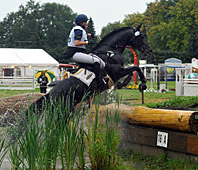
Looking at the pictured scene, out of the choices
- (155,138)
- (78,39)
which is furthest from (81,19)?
(155,138)

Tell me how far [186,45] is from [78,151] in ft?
161

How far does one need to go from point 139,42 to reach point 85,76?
200cm

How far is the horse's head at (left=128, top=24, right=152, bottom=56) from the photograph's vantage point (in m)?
8.43

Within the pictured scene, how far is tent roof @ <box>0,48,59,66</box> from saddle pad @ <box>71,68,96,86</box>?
23730 mm

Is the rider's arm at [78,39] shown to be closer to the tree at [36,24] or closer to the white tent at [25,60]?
the white tent at [25,60]

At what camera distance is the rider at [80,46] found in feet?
23.5

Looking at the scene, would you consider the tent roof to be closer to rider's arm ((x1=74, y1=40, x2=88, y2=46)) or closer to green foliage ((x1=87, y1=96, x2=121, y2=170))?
rider's arm ((x1=74, y1=40, x2=88, y2=46))

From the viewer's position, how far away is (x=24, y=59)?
3134 centimetres

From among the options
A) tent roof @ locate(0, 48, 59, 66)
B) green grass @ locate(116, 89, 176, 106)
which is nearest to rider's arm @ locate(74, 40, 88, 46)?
green grass @ locate(116, 89, 176, 106)

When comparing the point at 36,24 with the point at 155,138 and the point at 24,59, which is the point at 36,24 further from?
the point at 155,138

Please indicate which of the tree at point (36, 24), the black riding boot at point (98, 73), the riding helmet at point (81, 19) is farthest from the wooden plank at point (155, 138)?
the tree at point (36, 24)

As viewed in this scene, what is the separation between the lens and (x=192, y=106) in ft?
22.6

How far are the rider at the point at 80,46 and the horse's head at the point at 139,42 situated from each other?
141 cm

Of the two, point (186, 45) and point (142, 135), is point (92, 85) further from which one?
point (186, 45)
